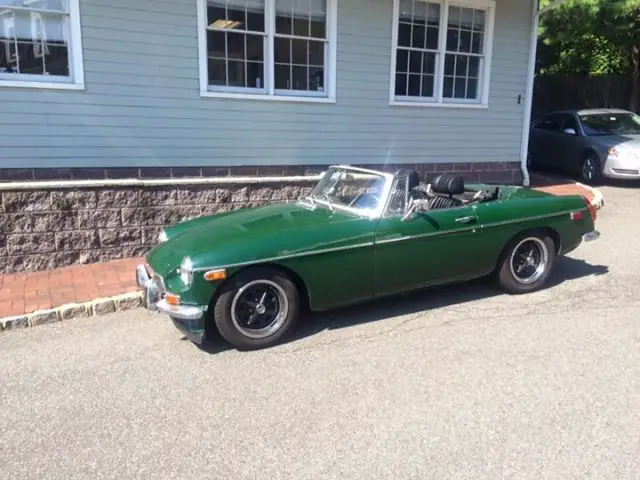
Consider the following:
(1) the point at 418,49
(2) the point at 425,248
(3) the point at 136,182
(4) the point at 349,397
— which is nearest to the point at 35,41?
(3) the point at 136,182

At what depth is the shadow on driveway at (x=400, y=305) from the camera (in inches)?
179

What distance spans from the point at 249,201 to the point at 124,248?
1.78 m

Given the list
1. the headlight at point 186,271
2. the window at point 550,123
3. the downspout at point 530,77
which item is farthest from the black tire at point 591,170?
the headlight at point 186,271

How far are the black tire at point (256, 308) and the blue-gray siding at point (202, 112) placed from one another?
4225mm

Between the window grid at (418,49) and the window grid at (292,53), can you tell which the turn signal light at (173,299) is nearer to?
the window grid at (292,53)

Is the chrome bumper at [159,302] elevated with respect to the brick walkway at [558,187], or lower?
lower

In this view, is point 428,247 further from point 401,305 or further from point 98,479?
point 98,479

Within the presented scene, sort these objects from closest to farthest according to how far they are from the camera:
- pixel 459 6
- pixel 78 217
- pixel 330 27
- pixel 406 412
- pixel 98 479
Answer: pixel 98 479, pixel 406 412, pixel 78 217, pixel 330 27, pixel 459 6

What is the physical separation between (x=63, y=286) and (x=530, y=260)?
4.71 metres

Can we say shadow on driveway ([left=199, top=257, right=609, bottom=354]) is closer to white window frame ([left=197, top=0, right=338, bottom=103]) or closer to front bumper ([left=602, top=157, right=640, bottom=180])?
white window frame ([left=197, top=0, right=338, bottom=103])

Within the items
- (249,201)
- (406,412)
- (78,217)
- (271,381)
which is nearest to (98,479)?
(271,381)

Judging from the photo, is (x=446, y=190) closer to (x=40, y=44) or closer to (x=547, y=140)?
(x=40, y=44)

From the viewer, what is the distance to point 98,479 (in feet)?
8.93

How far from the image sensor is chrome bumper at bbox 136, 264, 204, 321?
3.97 m
